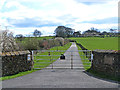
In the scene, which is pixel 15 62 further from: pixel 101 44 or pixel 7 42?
pixel 101 44

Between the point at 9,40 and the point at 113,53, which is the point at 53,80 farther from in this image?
the point at 9,40

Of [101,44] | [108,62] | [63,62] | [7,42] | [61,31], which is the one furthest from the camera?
[61,31]

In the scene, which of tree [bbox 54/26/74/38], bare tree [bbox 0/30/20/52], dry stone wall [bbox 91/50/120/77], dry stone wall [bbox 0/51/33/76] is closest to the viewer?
dry stone wall [bbox 91/50/120/77]

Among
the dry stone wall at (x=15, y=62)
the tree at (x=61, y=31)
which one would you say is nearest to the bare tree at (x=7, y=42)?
the dry stone wall at (x=15, y=62)

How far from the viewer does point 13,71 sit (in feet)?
35.9

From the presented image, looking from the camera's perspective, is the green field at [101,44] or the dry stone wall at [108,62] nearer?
the dry stone wall at [108,62]

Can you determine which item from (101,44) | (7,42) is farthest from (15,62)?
(101,44)

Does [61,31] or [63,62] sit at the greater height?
[61,31]

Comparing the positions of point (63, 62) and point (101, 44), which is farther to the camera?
point (101, 44)

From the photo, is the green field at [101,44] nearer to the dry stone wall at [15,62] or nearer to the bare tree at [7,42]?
the bare tree at [7,42]

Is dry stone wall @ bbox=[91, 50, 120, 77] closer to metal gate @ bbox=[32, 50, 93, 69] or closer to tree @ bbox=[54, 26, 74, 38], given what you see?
metal gate @ bbox=[32, 50, 93, 69]

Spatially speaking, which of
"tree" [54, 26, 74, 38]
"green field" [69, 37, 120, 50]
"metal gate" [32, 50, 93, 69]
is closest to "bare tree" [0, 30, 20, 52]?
"metal gate" [32, 50, 93, 69]

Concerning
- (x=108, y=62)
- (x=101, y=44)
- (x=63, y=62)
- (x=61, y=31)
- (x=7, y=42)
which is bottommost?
(x=63, y=62)

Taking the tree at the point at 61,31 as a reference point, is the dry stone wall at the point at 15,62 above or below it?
below
